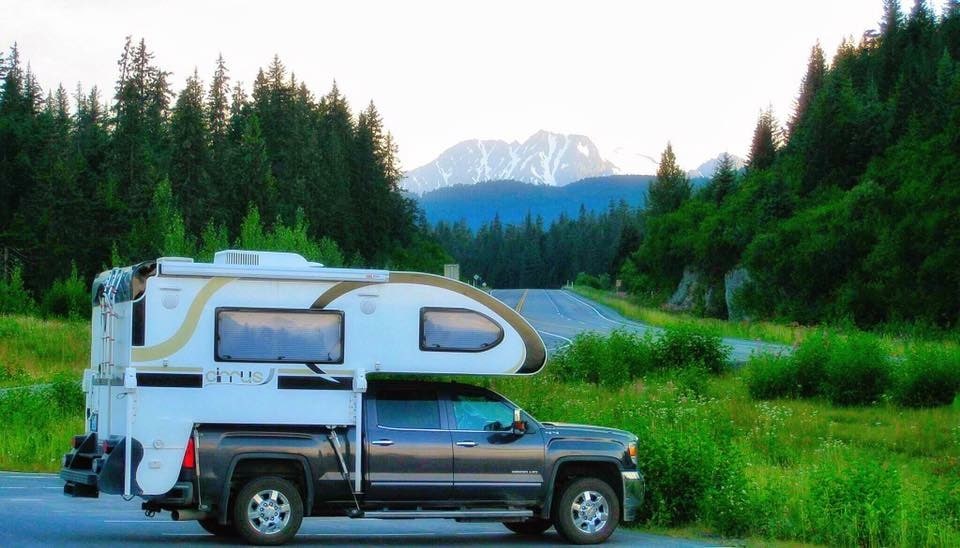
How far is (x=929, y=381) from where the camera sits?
31.2 m

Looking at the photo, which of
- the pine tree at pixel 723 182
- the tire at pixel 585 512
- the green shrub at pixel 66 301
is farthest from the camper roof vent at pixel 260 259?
the pine tree at pixel 723 182

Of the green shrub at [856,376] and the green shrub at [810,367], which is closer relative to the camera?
the green shrub at [856,376]

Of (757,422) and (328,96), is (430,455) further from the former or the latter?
(328,96)

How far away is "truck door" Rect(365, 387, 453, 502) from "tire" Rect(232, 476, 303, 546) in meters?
0.84

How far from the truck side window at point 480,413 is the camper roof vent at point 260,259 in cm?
235

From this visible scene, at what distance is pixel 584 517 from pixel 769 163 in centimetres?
10113

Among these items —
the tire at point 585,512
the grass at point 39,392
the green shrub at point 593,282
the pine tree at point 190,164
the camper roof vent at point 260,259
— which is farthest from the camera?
the green shrub at point 593,282

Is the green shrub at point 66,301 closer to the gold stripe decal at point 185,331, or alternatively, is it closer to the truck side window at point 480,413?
the gold stripe decal at point 185,331

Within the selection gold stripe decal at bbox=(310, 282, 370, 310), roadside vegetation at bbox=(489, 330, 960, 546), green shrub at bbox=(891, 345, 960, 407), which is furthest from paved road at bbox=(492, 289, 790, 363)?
gold stripe decal at bbox=(310, 282, 370, 310)

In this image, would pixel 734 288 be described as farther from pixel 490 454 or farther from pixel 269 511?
pixel 269 511

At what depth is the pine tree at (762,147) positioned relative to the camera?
111 m

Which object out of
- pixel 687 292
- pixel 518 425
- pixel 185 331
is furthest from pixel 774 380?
pixel 687 292

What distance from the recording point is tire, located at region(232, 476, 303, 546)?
42.0 ft

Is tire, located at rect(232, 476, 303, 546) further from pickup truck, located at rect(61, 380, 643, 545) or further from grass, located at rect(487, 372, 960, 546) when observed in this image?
grass, located at rect(487, 372, 960, 546)
